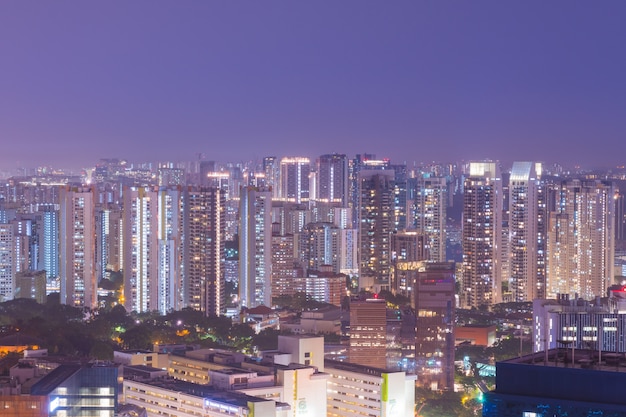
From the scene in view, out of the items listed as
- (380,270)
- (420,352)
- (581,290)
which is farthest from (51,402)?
(380,270)

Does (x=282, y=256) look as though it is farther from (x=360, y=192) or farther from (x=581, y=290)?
(x=581, y=290)

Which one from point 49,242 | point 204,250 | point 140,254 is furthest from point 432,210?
point 140,254

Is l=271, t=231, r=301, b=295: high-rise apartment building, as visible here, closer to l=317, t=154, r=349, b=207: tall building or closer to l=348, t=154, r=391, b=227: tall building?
l=348, t=154, r=391, b=227: tall building

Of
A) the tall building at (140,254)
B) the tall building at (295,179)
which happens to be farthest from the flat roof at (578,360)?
the tall building at (295,179)

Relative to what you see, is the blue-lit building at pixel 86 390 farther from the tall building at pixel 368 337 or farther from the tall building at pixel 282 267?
the tall building at pixel 282 267

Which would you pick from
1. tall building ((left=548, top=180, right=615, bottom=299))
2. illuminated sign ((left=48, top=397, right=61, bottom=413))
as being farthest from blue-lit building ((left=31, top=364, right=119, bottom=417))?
tall building ((left=548, top=180, right=615, bottom=299))

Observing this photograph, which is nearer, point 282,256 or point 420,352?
point 420,352

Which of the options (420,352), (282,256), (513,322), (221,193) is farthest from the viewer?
(282,256)
